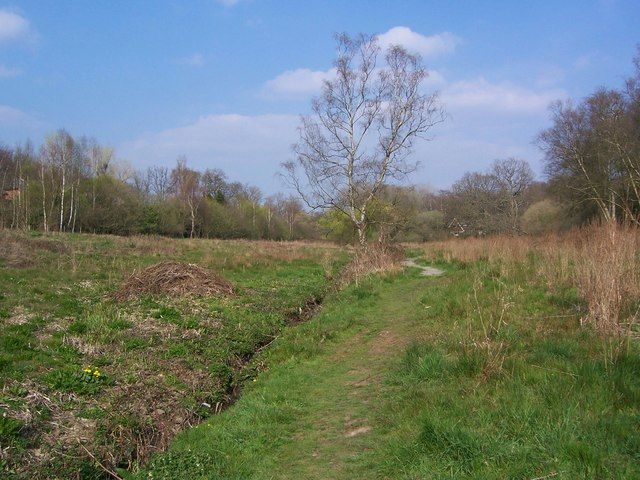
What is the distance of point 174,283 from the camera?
12414mm

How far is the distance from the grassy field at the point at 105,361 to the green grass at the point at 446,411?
70 cm

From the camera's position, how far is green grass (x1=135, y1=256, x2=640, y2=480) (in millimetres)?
3348

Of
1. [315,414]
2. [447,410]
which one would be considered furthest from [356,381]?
[447,410]

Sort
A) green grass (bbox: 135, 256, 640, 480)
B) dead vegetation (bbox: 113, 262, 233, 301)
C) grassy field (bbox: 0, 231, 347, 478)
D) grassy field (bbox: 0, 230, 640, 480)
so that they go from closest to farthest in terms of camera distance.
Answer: green grass (bbox: 135, 256, 640, 480) < grassy field (bbox: 0, 230, 640, 480) < grassy field (bbox: 0, 231, 347, 478) < dead vegetation (bbox: 113, 262, 233, 301)

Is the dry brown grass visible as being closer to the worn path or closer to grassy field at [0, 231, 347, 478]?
the worn path

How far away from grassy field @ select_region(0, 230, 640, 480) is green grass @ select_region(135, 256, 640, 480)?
19mm

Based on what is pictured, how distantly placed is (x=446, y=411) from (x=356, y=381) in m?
2.28

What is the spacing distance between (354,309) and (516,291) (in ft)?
12.8

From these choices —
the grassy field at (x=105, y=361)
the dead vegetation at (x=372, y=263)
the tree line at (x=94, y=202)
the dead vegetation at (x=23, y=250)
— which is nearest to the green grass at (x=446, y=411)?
the grassy field at (x=105, y=361)

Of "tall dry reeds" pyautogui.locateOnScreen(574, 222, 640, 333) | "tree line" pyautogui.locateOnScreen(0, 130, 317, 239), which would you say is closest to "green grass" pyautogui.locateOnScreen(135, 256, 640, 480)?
"tall dry reeds" pyautogui.locateOnScreen(574, 222, 640, 333)

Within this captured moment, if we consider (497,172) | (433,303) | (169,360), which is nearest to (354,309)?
(433,303)

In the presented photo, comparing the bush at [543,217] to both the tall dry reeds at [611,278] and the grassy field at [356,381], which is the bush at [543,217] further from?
the tall dry reeds at [611,278]

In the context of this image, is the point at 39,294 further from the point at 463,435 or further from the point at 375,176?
the point at 375,176

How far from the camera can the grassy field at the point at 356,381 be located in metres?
3.62
